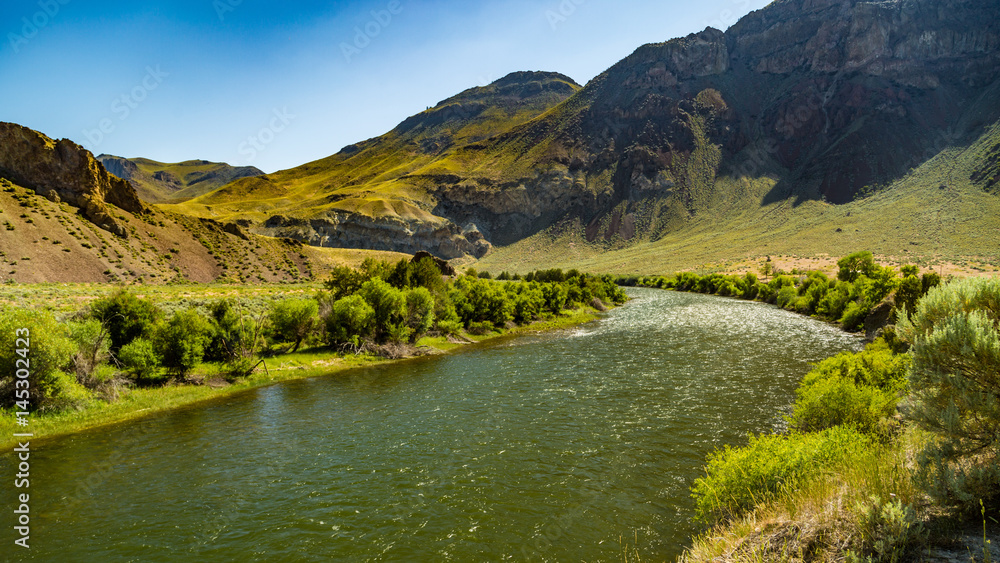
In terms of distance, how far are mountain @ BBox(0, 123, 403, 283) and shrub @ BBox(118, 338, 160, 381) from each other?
135ft

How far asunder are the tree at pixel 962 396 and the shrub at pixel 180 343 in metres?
35.9

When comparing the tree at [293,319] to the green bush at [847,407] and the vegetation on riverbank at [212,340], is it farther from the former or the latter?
the green bush at [847,407]

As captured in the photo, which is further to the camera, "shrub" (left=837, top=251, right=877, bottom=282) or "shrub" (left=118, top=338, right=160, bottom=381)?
"shrub" (left=837, top=251, right=877, bottom=282)

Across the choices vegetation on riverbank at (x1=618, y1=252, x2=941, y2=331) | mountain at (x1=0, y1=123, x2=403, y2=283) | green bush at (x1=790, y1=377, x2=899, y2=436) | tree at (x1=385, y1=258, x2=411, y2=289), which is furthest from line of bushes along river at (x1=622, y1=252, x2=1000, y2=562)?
mountain at (x1=0, y1=123, x2=403, y2=283)

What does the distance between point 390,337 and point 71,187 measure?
69.6 metres

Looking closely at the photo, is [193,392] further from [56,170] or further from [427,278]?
[56,170]

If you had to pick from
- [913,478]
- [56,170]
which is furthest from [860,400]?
[56,170]

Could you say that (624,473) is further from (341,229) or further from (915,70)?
(915,70)

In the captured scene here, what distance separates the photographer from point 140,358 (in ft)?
89.7

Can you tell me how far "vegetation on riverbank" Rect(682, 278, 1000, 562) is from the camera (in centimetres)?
720

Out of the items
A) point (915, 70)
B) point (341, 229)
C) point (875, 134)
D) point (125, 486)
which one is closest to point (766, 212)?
point (875, 134)

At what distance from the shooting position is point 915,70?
184750mm

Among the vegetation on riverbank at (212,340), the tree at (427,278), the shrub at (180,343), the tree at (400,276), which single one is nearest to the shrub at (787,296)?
the vegetation on riverbank at (212,340)

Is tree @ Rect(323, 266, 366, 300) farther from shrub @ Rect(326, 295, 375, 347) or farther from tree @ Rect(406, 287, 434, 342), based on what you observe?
tree @ Rect(406, 287, 434, 342)
